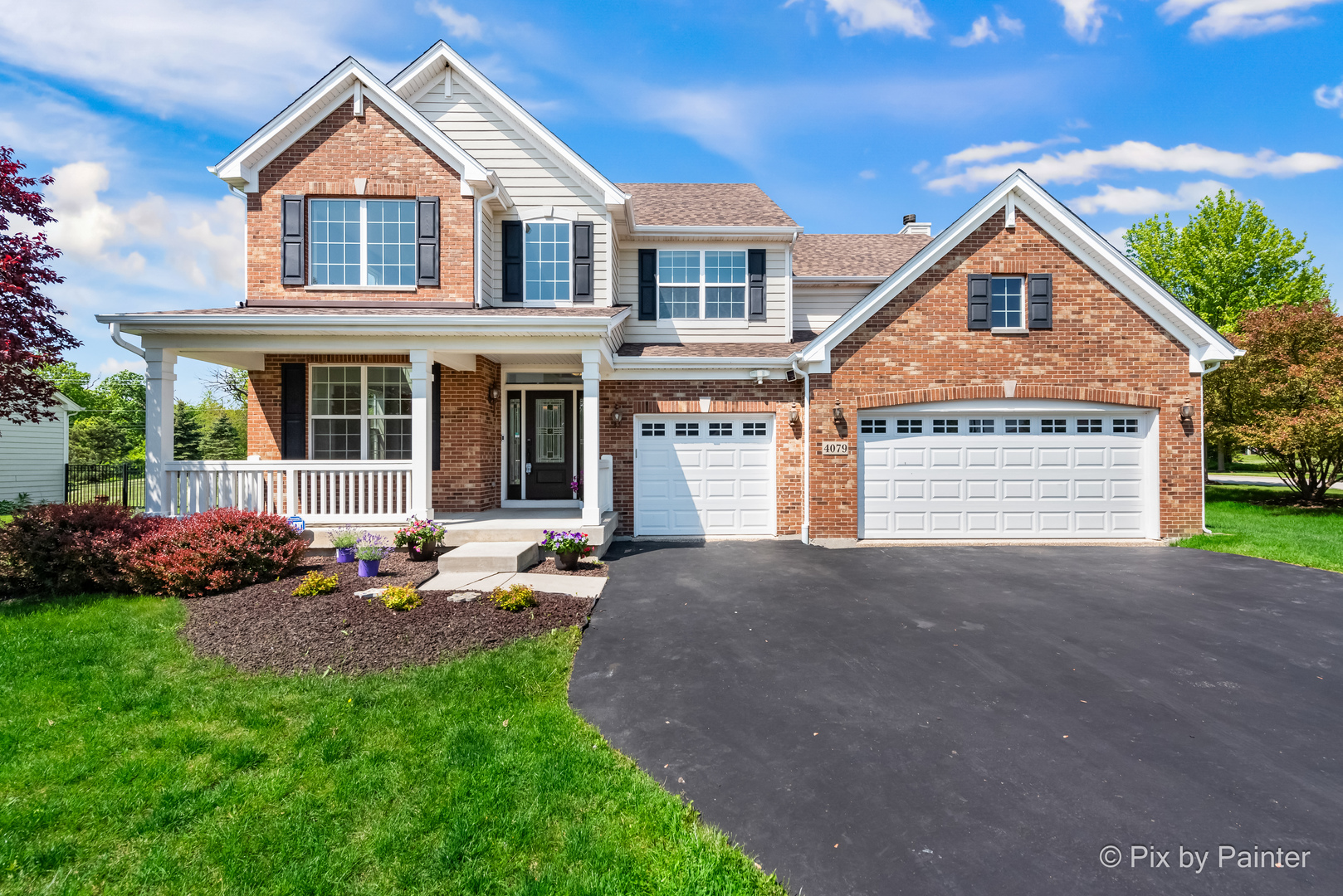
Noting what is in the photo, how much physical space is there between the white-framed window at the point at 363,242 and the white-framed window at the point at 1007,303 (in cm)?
1088

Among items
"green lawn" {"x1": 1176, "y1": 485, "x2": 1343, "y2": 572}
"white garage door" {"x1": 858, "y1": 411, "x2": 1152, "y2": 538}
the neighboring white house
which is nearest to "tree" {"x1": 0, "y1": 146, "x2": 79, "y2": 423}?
the neighboring white house

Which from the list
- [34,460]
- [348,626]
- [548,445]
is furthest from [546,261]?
[34,460]

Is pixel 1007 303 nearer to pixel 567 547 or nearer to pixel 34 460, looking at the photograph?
pixel 567 547

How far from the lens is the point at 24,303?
9438mm

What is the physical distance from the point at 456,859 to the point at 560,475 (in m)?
9.91

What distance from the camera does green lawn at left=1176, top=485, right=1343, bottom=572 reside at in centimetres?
973

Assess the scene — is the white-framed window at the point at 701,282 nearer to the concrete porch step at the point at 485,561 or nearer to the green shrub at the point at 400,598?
Result: the concrete porch step at the point at 485,561

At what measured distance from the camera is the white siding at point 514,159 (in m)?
11.9

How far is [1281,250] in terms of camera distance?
2525 cm

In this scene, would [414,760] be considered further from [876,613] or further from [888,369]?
[888,369]

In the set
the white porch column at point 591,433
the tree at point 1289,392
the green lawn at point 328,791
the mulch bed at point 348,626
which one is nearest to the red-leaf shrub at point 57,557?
the mulch bed at point 348,626

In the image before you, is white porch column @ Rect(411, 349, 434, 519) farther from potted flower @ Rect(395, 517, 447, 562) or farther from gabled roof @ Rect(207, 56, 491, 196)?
gabled roof @ Rect(207, 56, 491, 196)

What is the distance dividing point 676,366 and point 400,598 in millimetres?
6723

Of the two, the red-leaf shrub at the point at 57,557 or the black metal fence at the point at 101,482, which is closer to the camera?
the red-leaf shrub at the point at 57,557
